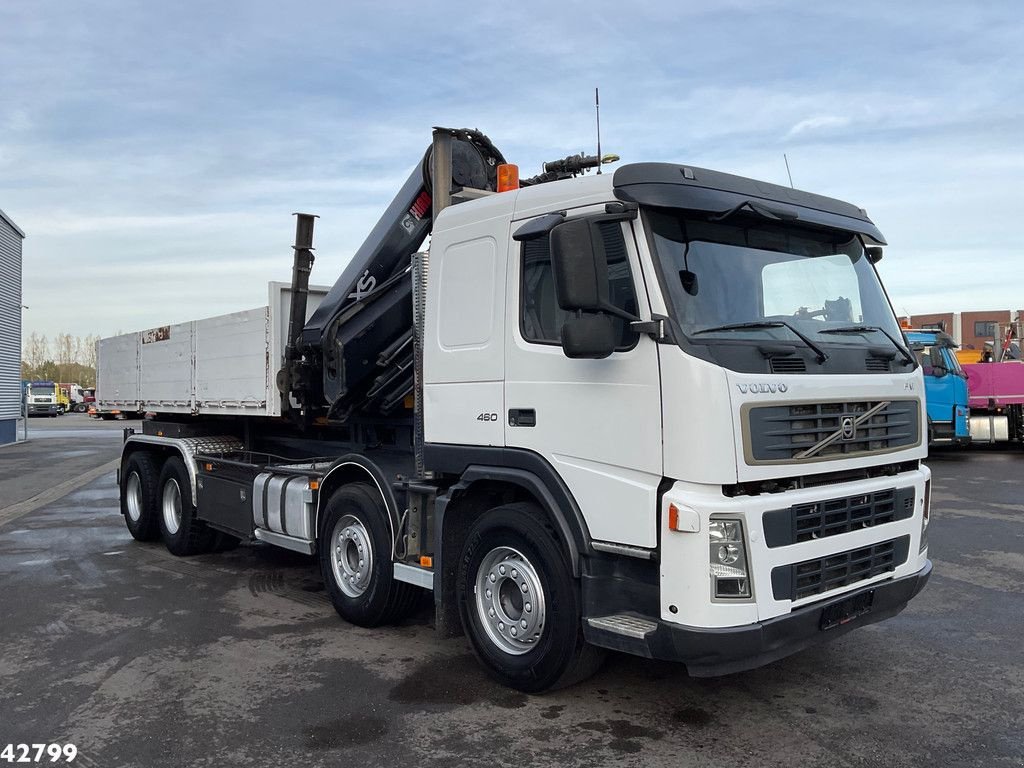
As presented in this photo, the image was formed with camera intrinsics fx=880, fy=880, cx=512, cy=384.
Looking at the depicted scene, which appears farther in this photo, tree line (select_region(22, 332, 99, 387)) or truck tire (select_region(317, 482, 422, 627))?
tree line (select_region(22, 332, 99, 387))

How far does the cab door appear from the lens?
4.29 m

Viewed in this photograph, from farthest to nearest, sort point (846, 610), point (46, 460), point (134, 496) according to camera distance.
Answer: point (46, 460), point (134, 496), point (846, 610)

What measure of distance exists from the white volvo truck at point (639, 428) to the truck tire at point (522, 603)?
16 millimetres

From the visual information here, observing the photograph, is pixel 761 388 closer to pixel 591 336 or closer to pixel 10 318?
pixel 591 336

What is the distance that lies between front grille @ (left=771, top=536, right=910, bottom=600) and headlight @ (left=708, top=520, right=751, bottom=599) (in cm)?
18

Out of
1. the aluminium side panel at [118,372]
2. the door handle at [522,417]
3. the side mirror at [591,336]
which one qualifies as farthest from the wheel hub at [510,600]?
the aluminium side panel at [118,372]

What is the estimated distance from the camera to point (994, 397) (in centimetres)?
2005

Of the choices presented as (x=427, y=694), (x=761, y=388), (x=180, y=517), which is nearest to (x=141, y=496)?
(x=180, y=517)

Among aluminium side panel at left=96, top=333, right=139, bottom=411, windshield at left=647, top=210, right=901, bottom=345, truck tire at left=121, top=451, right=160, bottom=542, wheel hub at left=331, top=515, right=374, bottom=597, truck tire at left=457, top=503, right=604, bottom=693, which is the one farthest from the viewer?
aluminium side panel at left=96, top=333, right=139, bottom=411

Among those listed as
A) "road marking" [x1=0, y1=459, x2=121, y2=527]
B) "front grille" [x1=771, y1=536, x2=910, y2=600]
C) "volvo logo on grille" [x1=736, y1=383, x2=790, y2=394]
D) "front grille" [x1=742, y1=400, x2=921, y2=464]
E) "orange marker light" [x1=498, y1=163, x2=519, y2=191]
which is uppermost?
"orange marker light" [x1=498, y1=163, x2=519, y2=191]

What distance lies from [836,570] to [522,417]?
6.03ft

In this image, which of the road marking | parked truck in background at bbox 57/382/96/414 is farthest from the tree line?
the road marking

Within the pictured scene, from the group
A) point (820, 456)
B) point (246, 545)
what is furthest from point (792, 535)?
point (246, 545)

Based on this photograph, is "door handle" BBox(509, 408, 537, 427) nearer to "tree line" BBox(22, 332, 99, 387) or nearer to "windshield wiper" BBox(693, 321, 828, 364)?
"windshield wiper" BBox(693, 321, 828, 364)
